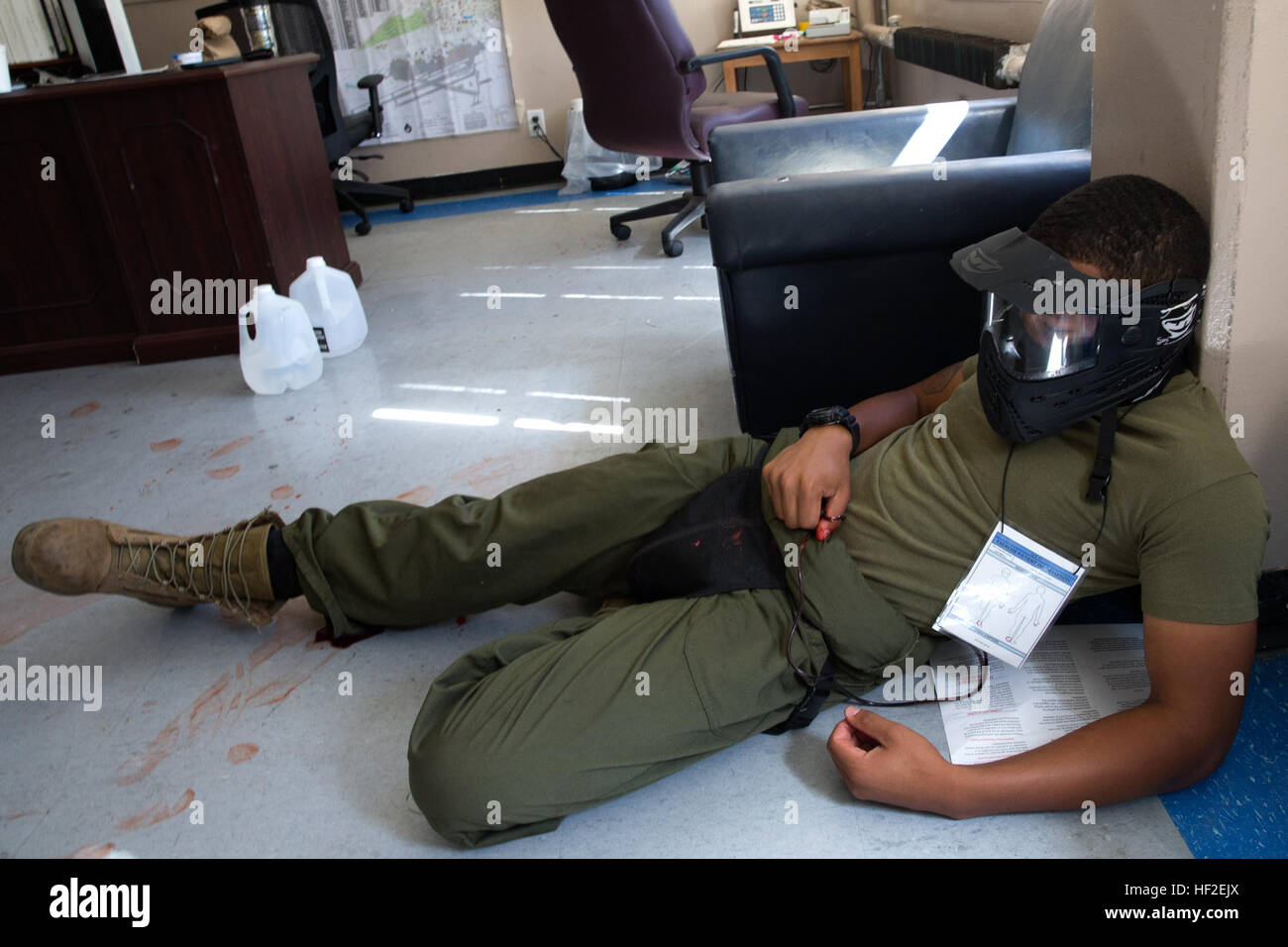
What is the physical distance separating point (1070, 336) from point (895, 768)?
0.49 meters

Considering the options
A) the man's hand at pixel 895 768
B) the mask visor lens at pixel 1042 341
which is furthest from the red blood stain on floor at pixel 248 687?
the mask visor lens at pixel 1042 341

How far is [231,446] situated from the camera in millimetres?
2383

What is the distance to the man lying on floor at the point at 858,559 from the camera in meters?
1.02

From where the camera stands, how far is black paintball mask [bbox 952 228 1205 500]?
1.02 m

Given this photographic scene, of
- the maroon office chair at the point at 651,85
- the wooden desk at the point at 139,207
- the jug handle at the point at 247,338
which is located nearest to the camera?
the jug handle at the point at 247,338

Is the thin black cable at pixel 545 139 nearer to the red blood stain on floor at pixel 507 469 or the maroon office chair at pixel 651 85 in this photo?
the maroon office chair at pixel 651 85

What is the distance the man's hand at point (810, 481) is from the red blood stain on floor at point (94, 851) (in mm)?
932

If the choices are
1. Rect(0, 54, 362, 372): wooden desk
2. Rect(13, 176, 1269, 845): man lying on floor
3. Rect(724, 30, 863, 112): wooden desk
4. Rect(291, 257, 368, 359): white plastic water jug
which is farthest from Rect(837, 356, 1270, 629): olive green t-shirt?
Rect(724, 30, 863, 112): wooden desk

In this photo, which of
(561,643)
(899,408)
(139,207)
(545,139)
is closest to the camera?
(561,643)

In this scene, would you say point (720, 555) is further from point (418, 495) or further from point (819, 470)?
point (418, 495)

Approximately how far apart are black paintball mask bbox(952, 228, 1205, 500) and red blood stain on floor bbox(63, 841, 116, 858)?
119 cm

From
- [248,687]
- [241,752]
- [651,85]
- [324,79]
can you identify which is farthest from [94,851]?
[324,79]
